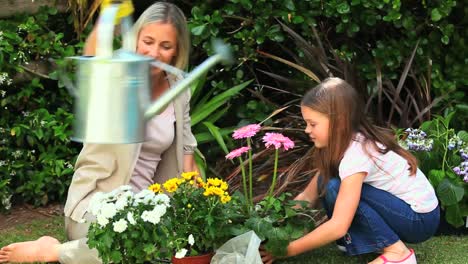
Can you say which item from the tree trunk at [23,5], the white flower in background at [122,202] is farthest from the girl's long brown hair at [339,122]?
the tree trunk at [23,5]

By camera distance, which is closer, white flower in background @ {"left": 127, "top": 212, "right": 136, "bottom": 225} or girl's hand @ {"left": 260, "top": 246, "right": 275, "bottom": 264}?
white flower in background @ {"left": 127, "top": 212, "right": 136, "bottom": 225}

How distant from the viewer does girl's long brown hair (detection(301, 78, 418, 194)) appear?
3.16m

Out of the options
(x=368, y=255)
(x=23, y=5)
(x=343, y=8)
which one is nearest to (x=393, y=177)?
(x=368, y=255)

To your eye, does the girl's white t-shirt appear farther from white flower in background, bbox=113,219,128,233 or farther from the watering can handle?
the watering can handle

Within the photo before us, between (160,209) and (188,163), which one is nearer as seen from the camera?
(160,209)

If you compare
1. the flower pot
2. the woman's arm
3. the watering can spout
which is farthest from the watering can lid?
the woman's arm

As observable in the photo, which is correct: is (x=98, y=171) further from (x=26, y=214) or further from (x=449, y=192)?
(x=449, y=192)

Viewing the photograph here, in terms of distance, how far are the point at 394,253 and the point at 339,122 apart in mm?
545

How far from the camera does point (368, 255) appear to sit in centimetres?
348

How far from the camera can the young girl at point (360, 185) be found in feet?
10.3

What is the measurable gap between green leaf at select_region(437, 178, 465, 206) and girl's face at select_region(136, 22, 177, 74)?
4.52ft

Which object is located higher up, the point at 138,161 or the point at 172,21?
the point at 172,21

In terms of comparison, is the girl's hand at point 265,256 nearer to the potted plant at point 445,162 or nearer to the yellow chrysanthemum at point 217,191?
the yellow chrysanthemum at point 217,191

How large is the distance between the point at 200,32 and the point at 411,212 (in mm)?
1664
